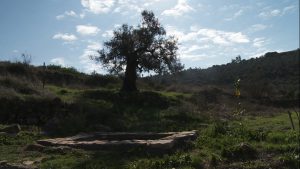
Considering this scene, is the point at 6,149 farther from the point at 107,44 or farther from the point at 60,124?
the point at 107,44

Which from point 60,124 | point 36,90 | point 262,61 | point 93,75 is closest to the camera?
point 60,124

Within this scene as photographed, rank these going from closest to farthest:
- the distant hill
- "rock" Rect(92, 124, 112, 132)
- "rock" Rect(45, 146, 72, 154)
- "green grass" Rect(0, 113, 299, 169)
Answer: "green grass" Rect(0, 113, 299, 169) → "rock" Rect(45, 146, 72, 154) → "rock" Rect(92, 124, 112, 132) → the distant hill

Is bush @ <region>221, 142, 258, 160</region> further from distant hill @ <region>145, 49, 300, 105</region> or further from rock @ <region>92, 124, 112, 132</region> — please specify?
distant hill @ <region>145, 49, 300, 105</region>

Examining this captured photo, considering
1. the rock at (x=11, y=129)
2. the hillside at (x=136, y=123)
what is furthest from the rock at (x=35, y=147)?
the rock at (x=11, y=129)

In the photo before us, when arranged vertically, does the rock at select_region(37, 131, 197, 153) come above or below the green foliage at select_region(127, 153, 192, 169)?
above

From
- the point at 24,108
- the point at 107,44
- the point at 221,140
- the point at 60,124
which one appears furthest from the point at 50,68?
the point at 221,140

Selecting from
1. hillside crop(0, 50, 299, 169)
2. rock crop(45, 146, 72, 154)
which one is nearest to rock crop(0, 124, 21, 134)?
hillside crop(0, 50, 299, 169)

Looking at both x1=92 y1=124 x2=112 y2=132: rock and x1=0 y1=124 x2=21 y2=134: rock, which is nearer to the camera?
x1=0 y1=124 x2=21 y2=134: rock

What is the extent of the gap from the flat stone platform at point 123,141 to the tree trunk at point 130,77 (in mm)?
16134

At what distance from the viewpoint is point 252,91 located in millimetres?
39844

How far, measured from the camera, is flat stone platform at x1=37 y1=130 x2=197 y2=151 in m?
13.6

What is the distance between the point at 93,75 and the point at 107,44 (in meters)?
7.43

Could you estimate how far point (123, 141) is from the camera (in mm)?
14430

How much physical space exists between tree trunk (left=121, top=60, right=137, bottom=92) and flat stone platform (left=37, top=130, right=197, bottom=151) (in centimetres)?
1613
